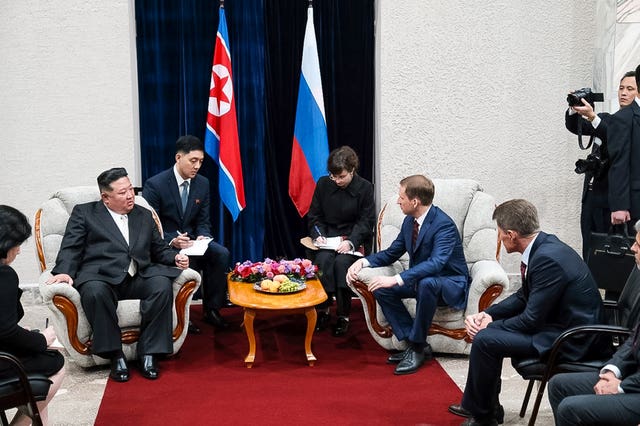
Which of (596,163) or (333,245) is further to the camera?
(333,245)

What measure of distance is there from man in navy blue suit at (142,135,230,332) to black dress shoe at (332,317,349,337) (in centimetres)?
85

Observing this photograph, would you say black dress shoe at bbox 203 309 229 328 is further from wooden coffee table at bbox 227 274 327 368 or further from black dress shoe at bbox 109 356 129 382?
black dress shoe at bbox 109 356 129 382

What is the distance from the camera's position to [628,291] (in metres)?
3.65

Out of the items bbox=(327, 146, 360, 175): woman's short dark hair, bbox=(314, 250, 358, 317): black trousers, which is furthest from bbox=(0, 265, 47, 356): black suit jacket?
bbox=(327, 146, 360, 175): woman's short dark hair

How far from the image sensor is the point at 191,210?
5918mm

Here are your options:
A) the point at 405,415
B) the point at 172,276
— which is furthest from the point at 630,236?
the point at 172,276

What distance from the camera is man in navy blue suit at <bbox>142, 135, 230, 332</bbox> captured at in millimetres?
5801

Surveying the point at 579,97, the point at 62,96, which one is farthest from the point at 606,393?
the point at 62,96

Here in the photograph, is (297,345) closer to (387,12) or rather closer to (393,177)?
(393,177)

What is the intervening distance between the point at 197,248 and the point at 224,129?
1.36 meters

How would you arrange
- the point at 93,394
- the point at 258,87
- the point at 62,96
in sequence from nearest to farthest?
the point at 93,394 < the point at 62,96 < the point at 258,87

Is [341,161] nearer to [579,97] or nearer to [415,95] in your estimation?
[415,95]

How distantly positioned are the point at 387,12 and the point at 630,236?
2688 millimetres

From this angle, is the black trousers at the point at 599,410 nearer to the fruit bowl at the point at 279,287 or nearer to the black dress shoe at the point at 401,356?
the black dress shoe at the point at 401,356
